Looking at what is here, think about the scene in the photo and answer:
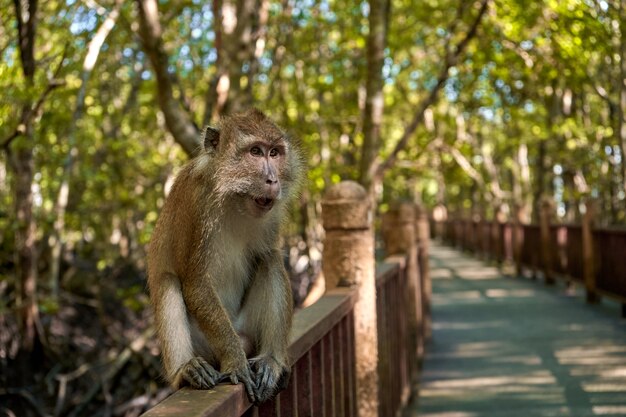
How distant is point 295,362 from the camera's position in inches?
127

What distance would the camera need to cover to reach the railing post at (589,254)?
13883 mm

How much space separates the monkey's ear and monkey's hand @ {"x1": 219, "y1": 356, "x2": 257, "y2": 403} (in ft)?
3.89

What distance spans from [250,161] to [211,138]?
314mm

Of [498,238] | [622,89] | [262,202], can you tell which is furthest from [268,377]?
[498,238]

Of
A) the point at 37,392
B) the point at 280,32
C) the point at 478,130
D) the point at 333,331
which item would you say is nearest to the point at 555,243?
the point at 280,32

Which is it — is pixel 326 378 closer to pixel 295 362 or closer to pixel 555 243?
pixel 295 362

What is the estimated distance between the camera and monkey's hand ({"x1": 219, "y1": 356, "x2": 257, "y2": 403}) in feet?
8.82

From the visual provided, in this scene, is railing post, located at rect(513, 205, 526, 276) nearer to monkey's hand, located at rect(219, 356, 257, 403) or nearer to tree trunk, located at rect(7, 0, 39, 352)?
tree trunk, located at rect(7, 0, 39, 352)

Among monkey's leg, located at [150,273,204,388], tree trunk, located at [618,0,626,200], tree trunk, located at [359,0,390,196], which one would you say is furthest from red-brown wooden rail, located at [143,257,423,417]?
tree trunk, located at [618,0,626,200]

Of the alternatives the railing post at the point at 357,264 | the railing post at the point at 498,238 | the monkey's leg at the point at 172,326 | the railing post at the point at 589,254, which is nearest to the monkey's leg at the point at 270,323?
the monkey's leg at the point at 172,326

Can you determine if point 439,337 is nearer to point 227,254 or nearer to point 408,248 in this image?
point 408,248

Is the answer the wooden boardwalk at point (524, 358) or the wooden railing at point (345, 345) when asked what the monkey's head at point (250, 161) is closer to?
the wooden railing at point (345, 345)

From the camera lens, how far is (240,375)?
2.77 metres

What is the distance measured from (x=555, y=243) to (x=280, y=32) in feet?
28.1
